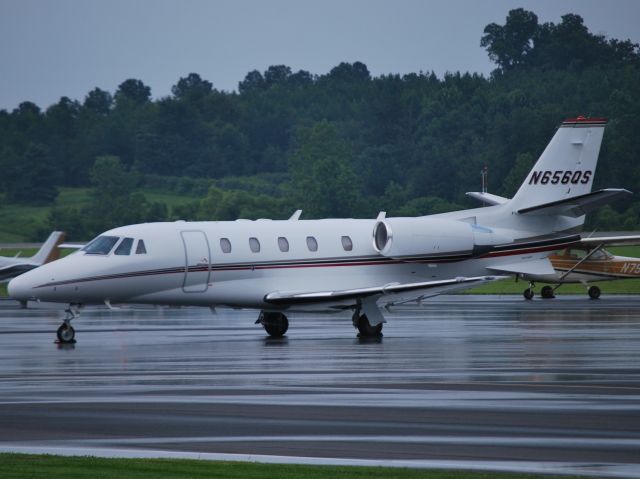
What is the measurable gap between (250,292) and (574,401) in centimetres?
1269

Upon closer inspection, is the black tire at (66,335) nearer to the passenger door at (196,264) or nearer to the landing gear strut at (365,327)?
the passenger door at (196,264)

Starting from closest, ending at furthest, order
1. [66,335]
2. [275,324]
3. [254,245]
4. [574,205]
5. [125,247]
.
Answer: [66,335]
[125,247]
[254,245]
[275,324]
[574,205]

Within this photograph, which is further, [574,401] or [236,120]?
[236,120]

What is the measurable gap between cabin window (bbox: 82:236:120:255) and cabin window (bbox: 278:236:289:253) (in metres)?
3.70

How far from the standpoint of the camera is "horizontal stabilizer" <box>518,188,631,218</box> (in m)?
30.0

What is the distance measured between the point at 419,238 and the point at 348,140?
431ft

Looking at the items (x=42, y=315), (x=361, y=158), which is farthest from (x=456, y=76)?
(x=42, y=315)

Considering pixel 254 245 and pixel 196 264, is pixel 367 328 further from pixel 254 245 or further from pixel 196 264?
pixel 196 264

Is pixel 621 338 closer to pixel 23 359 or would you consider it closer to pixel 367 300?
pixel 367 300

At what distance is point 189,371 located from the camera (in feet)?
68.8

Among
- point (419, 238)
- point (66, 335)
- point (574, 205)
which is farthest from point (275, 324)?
point (574, 205)

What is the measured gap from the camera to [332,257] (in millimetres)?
29547

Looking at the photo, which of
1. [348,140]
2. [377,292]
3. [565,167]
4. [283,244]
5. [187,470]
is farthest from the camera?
[348,140]

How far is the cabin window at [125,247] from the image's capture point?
2750 centimetres
